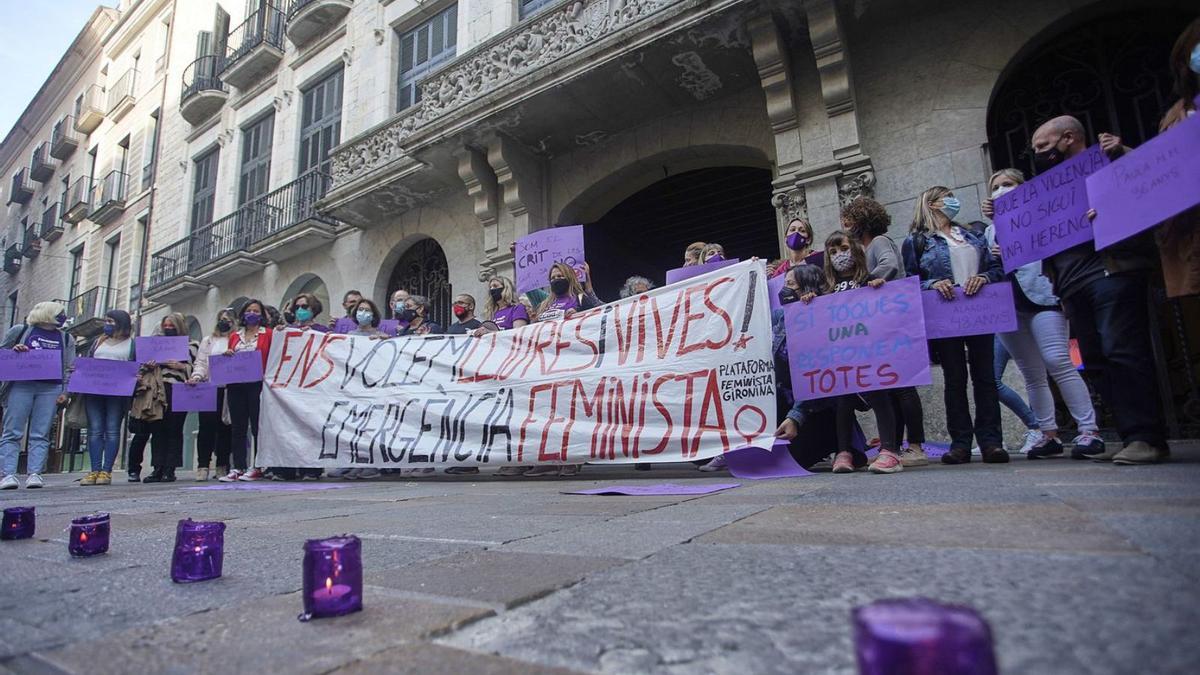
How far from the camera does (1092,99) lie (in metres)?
5.67

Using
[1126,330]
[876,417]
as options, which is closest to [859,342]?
[876,417]

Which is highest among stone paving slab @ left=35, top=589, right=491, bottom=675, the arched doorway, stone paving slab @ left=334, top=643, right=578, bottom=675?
the arched doorway

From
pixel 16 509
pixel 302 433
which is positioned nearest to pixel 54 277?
pixel 302 433

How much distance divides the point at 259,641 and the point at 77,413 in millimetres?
7330

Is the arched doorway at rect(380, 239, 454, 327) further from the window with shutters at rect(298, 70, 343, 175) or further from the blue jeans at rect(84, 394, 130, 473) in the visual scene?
the blue jeans at rect(84, 394, 130, 473)

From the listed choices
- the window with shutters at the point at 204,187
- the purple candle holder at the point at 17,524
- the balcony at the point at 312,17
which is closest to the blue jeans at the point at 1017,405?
the purple candle holder at the point at 17,524

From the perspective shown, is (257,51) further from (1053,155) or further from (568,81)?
(1053,155)

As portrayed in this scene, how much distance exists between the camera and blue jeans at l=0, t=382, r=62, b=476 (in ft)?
17.7

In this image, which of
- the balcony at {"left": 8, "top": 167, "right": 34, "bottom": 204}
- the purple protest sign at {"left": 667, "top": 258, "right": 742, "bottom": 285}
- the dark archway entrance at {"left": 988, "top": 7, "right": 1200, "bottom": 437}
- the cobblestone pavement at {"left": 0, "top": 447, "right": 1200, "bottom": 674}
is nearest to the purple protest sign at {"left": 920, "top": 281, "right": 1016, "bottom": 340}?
the purple protest sign at {"left": 667, "top": 258, "right": 742, "bottom": 285}

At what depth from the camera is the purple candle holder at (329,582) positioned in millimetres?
1002

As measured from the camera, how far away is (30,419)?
5.68 meters

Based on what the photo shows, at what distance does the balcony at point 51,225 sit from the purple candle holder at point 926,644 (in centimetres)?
3197

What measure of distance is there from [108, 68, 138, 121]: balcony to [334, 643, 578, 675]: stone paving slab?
86.5ft

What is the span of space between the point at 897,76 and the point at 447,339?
5382 millimetres
